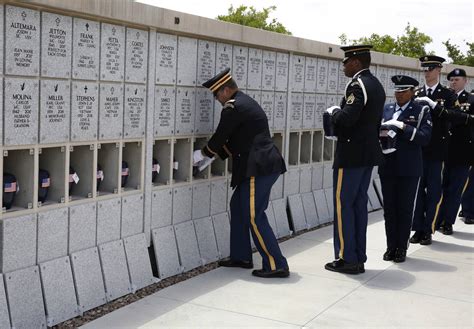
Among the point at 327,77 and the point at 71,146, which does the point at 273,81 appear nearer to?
the point at 327,77

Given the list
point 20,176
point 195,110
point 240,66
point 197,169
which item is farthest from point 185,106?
A: point 20,176

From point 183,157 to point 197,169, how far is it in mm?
225

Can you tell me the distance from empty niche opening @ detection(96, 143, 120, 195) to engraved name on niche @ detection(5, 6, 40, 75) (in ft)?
3.72

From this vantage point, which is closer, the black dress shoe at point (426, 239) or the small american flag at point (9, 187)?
the small american flag at point (9, 187)

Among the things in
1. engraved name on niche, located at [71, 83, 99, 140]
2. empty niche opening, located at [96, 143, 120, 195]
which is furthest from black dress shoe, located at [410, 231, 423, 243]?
engraved name on niche, located at [71, 83, 99, 140]

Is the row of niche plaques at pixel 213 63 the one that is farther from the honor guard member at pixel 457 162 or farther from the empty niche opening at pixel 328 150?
the honor guard member at pixel 457 162

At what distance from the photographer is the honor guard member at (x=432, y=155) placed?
307 inches

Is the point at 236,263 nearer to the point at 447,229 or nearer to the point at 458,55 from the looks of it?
the point at 447,229

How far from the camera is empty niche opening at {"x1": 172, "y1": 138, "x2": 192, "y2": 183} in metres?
6.37

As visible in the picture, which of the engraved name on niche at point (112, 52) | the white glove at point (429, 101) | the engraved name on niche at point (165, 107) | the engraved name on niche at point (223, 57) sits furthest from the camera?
the white glove at point (429, 101)

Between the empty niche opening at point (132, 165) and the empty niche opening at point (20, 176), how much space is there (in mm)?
1122

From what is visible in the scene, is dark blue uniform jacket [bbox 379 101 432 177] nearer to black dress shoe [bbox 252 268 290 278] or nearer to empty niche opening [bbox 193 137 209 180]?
black dress shoe [bbox 252 268 290 278]

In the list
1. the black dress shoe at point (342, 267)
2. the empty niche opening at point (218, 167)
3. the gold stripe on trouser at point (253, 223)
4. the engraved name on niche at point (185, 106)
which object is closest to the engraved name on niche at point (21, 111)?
the engraved name on niche at point (185, 106)

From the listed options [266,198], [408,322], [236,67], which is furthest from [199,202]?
[408,322]
